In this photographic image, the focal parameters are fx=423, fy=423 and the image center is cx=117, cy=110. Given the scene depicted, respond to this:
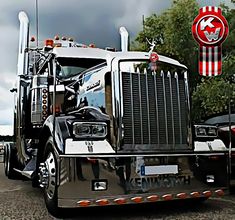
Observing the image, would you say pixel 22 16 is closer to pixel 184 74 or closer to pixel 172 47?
pixel 184 74

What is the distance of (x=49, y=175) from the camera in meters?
5.34

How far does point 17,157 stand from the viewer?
8.42 m

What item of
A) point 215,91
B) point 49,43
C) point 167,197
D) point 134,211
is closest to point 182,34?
point 215,91

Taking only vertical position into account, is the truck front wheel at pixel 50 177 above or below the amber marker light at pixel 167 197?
above

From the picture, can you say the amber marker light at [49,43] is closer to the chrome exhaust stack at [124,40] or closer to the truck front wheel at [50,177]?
the chrome exhaust stack at [124,40]

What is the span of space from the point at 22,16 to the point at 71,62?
201 centimetres

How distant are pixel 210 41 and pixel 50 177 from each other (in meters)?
7.12

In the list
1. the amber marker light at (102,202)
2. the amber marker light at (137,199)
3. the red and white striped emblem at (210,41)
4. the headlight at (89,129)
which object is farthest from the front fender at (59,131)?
the red and white striped emblem at (210,41)

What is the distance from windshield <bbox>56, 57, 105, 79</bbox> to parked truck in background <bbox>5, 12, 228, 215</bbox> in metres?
0.54

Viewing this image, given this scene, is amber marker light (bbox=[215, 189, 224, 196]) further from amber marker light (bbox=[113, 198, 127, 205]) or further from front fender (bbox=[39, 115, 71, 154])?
front fender (bbox=[39, 115, 71, 154])

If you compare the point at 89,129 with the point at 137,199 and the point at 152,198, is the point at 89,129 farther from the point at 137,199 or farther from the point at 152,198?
the point at 152,198

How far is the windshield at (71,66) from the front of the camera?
6.84m

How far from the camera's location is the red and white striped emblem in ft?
35.8

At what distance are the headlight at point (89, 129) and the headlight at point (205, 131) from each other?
1364 millimetres
